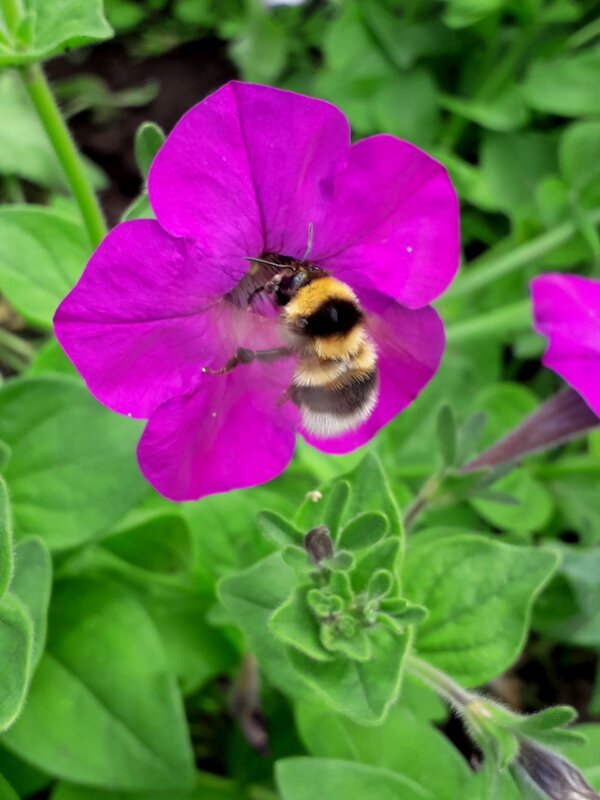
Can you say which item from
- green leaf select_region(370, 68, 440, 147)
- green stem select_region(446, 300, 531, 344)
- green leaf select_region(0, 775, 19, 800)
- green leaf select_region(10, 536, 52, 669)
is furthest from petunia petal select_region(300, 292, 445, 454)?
green leaf select_region(370, 68, 440, 147)

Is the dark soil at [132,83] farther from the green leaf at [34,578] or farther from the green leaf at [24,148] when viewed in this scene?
the green leaf at [34,578]

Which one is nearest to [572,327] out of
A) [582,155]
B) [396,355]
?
[396,355]

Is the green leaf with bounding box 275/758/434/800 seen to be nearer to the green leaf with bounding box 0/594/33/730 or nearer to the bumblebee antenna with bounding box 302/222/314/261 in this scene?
the green leaf with bounding box 0/594/33/730

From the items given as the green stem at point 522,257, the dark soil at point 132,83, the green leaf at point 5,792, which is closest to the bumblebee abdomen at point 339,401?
the green leaf at point 5,792

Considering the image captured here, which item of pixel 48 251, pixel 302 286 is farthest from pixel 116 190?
pixel 302 286

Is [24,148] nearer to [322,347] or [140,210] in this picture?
[140,210]
